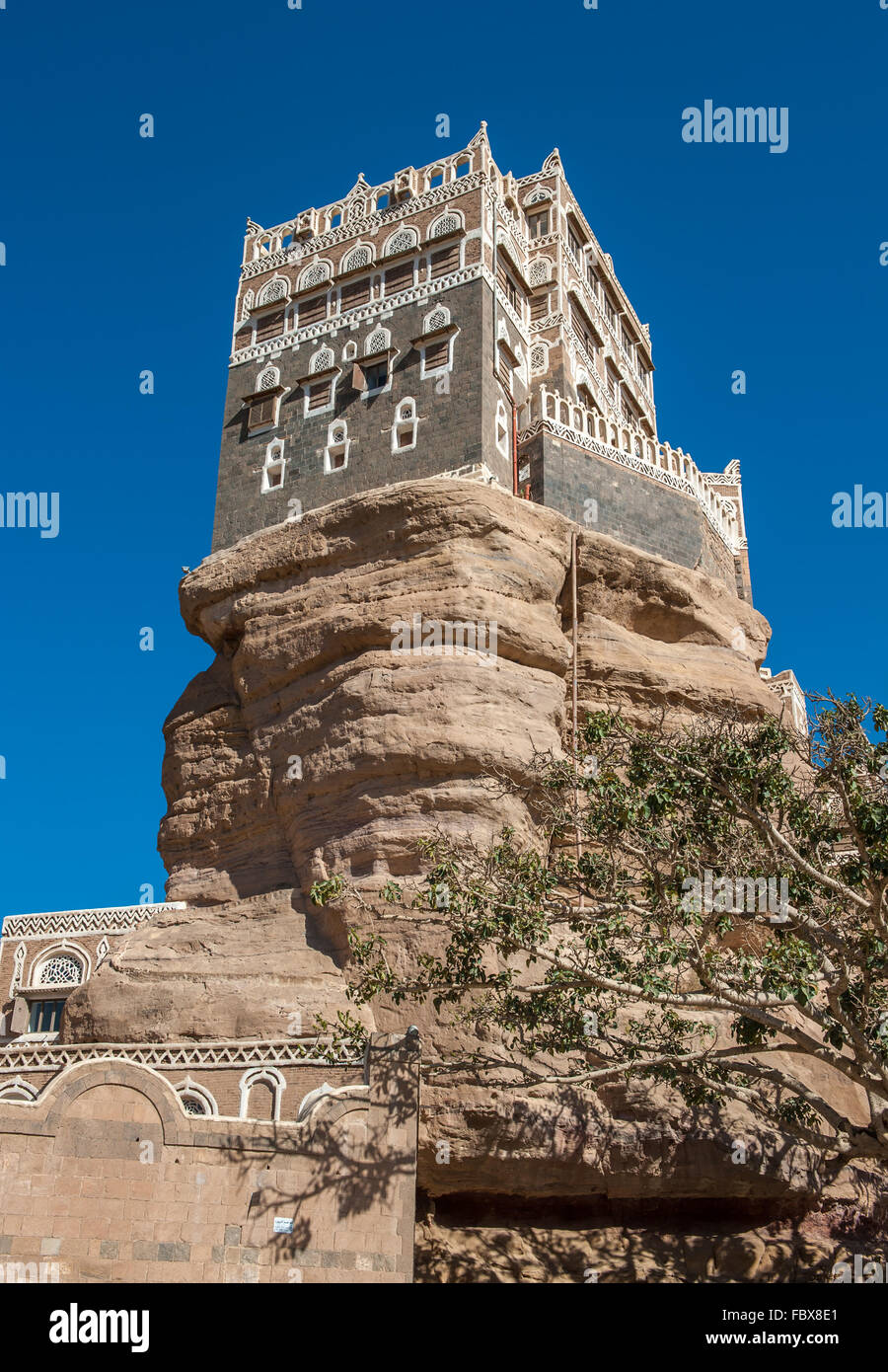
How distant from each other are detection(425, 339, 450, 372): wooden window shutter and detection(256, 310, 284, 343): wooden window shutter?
17.3ft

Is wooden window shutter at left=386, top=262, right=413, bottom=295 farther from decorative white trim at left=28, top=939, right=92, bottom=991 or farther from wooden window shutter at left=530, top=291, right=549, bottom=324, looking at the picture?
decorative white trim at left=28, top=939, right=92, bottom=991

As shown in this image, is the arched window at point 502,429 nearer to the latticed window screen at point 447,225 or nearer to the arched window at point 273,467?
the latticed window screen at point 447,225

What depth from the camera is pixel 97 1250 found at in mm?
12805

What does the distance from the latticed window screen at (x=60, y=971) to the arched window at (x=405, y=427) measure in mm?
13720

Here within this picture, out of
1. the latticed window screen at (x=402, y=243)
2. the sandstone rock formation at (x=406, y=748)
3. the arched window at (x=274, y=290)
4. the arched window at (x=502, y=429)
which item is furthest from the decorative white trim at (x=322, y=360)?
the sandstone rock formation at (x=406, y=748)

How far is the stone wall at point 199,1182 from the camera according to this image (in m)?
12.8

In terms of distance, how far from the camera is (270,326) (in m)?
33.1

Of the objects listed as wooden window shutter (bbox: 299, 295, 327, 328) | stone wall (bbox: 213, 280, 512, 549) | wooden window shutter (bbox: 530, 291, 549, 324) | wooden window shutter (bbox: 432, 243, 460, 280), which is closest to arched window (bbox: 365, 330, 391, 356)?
stone wall (bbox: 213, 280, 512, 549)

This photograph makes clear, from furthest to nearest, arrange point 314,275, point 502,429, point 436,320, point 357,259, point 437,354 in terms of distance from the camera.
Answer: point 314,275 < point 357,259 < point 436,320 < point 437,354 < point 502,429

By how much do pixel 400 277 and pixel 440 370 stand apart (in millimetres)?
3839

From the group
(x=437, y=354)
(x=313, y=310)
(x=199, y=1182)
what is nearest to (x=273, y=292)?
(x=313, y=310)

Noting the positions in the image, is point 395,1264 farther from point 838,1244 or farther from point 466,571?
point 466,571

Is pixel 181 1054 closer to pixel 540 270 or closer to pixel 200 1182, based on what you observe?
pixel 200 1182

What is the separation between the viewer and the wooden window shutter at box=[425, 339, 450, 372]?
95.5 ft
